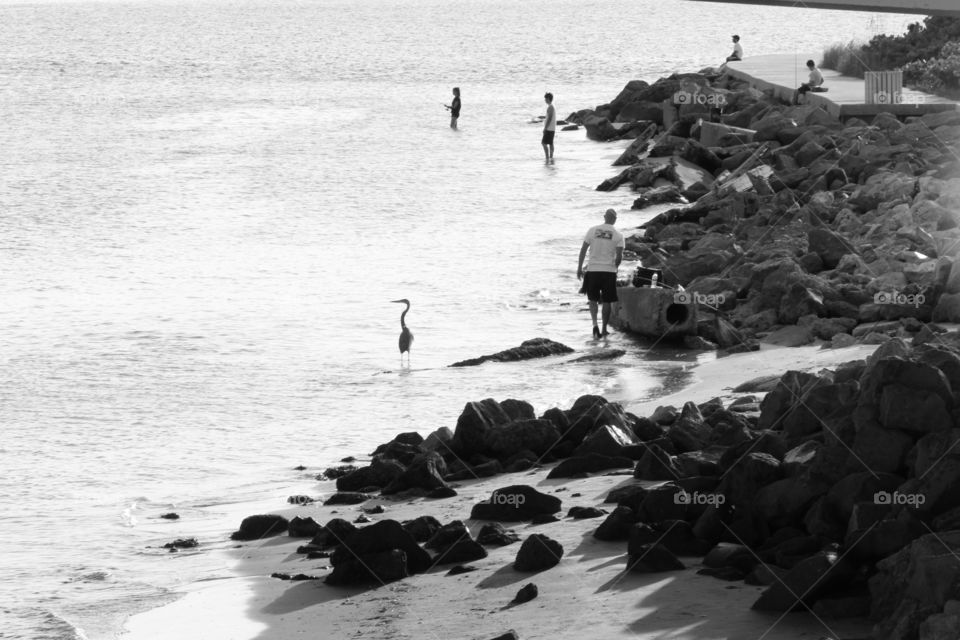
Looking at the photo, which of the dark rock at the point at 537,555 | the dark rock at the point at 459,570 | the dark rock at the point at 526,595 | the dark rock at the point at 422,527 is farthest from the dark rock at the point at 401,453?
the dark rock at the point at 526,595

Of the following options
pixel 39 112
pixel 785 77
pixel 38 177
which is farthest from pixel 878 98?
pixel 39 112

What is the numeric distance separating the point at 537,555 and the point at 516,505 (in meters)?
1.31

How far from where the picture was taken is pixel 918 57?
1470 inches

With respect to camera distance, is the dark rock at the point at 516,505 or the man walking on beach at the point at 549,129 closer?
the dark rock at the point at 516,505

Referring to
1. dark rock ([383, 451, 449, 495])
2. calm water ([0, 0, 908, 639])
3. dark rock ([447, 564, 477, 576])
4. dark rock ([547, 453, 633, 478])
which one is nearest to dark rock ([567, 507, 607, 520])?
dark rock ([447, 564, 477, 576])

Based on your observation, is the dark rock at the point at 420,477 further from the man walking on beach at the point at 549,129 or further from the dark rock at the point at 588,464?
the man walking on beach at the point at 549,129

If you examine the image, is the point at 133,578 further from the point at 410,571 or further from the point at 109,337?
the point at 109,337

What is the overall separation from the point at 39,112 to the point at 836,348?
52.2m

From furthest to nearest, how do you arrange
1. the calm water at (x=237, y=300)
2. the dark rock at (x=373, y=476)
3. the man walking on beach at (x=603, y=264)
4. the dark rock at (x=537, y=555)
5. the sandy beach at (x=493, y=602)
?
the man walking on beach at (x=603, y=264) → the calm water at (x=237, y=300) → the dark rock at (x=373, y=476) → the dark rock at (x=537, y=555) → the sandy beach at (x=493, y=602)

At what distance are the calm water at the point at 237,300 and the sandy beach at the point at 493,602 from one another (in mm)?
579

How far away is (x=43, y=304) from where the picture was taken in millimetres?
24141

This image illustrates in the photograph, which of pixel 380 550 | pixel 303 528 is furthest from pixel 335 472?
pixel 380 550

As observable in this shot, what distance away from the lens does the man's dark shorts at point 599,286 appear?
1888 cm

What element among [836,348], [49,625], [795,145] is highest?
[795,145]
